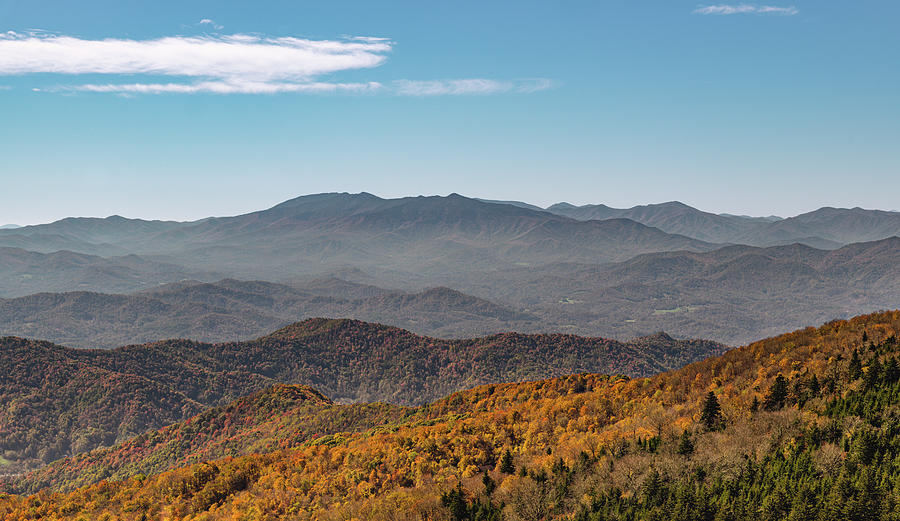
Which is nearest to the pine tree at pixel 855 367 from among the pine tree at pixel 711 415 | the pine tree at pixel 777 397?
the pine tree at pixel 777 397

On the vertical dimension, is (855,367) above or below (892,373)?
below

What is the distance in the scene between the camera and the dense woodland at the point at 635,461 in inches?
2045

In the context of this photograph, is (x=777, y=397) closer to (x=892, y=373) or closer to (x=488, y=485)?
(x=892, y=373)

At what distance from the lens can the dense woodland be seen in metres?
51.9

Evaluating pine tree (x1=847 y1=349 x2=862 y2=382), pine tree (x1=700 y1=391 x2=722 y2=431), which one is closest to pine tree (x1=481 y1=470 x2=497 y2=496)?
pine tree (x1=700 y1=391 x2=722 y2=431)

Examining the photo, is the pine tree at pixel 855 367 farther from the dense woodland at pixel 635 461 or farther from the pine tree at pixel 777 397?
the pine tree at pixel 777 397

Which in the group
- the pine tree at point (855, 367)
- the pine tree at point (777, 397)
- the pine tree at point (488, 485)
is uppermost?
the pine tree at point (855, 367)

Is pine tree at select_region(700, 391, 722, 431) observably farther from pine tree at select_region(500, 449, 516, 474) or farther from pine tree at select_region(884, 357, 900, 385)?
pine tree at select_region(500, 449, 516, 474)

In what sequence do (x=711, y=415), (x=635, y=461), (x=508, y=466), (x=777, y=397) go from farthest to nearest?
(x=508, y=466) → (x=711, y=415) → (x=777, y=397) → (x=635, y=461)

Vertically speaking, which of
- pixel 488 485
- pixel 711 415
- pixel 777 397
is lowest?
pixel 488 485

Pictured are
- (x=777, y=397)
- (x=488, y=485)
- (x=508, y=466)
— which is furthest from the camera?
(x=508, y=466)

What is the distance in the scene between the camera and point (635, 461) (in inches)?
2457

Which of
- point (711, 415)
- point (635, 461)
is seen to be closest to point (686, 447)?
point (635, 461)

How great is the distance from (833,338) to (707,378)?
19.0 meters
